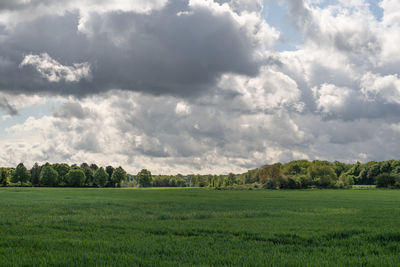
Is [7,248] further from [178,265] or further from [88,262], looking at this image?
[178,265]

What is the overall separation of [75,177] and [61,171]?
55.3 ft

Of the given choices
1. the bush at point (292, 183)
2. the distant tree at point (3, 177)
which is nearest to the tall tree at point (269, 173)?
the bush at point (292, 183)

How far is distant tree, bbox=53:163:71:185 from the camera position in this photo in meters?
179

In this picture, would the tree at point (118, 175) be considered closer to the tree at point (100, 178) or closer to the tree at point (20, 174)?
the tree at point (100, 178)

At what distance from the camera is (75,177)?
173250 mm

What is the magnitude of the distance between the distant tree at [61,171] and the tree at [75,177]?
504cm

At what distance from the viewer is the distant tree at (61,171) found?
587 ft

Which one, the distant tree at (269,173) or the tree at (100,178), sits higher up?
the distant tree at (269,173)

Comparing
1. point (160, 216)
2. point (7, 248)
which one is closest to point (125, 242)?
point (7, 248)

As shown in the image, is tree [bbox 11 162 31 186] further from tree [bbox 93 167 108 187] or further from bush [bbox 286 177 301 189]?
bush [bbox 286 177 301 189]

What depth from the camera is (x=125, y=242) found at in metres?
16.1

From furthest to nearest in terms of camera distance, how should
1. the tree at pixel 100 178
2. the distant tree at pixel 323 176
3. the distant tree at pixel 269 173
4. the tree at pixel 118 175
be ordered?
the tree at pixel 118 175, the tree at pixel 100 178, the distant tree at pixel 269 173, the distant tree at pixel 323 176

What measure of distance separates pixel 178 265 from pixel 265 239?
7320mm

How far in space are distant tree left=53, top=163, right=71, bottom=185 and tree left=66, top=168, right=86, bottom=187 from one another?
16.5ft
